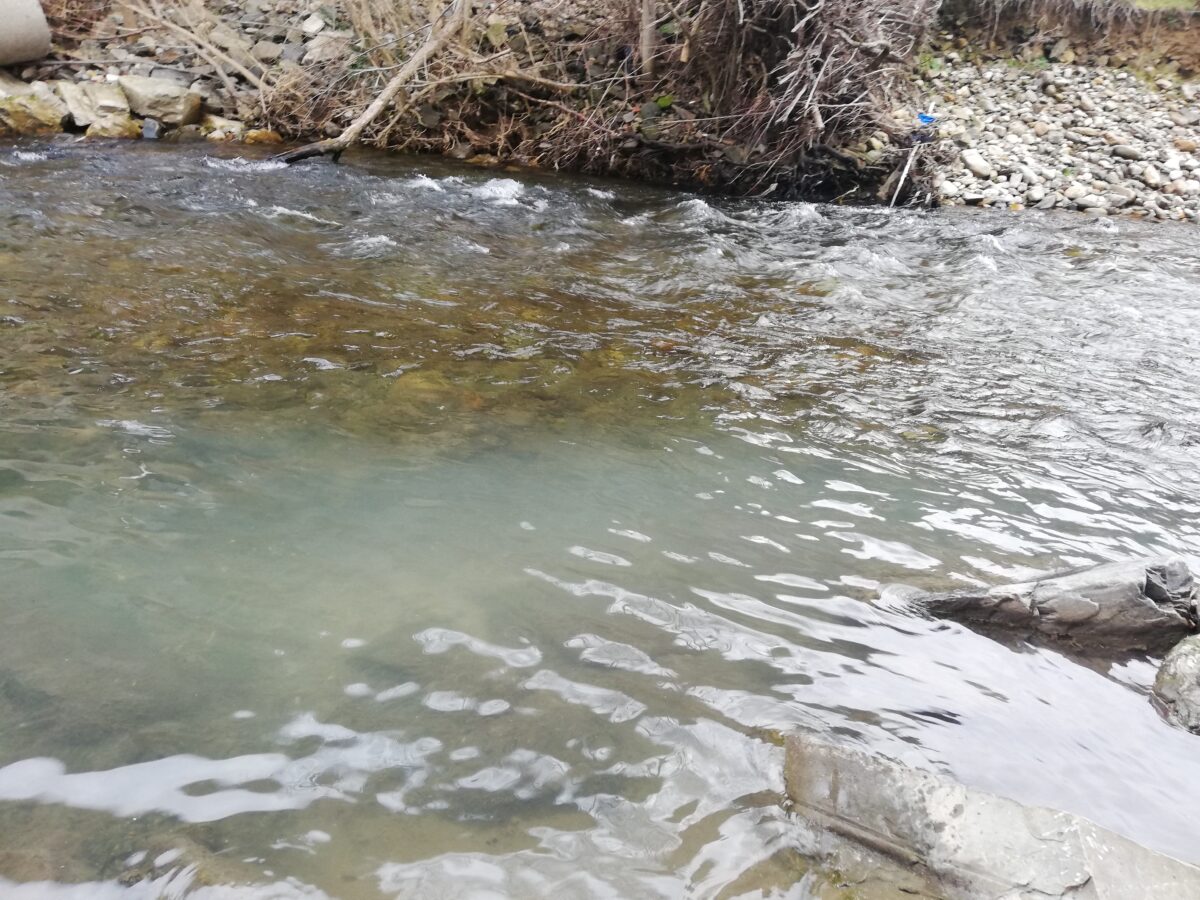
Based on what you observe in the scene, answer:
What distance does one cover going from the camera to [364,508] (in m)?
2.80

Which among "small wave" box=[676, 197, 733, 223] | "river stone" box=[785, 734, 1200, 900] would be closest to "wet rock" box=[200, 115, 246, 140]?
"small wave" box=[676, 197, 733, 223]

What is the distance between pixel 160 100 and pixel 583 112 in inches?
204

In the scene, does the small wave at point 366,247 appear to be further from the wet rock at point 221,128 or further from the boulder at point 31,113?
the boulder at point 31,113

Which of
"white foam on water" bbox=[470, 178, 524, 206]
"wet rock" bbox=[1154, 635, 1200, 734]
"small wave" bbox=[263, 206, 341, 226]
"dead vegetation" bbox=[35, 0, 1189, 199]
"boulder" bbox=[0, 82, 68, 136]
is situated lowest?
"wet rock" bbox=[1154, 635, 1200, 734]

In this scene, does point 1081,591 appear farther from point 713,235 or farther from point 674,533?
point 713,235

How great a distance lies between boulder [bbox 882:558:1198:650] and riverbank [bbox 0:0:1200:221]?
24.8 feet

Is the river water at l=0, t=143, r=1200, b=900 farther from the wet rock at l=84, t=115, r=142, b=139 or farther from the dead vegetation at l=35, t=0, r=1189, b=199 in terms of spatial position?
the dead vegetation at l=35, t=0, r=1189, b=199

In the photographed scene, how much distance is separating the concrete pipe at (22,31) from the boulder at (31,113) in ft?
4.05

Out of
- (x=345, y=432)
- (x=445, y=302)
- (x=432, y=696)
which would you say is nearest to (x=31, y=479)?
(x=345, y=432)

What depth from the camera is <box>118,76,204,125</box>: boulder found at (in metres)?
10.2

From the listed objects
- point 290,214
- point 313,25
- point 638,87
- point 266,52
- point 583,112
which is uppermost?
point 313,25

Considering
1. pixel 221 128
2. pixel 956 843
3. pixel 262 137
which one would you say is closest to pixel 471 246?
pixel 262 137

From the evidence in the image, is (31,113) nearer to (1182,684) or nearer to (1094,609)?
(1094,609)

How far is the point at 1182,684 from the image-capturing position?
7.47 ft
